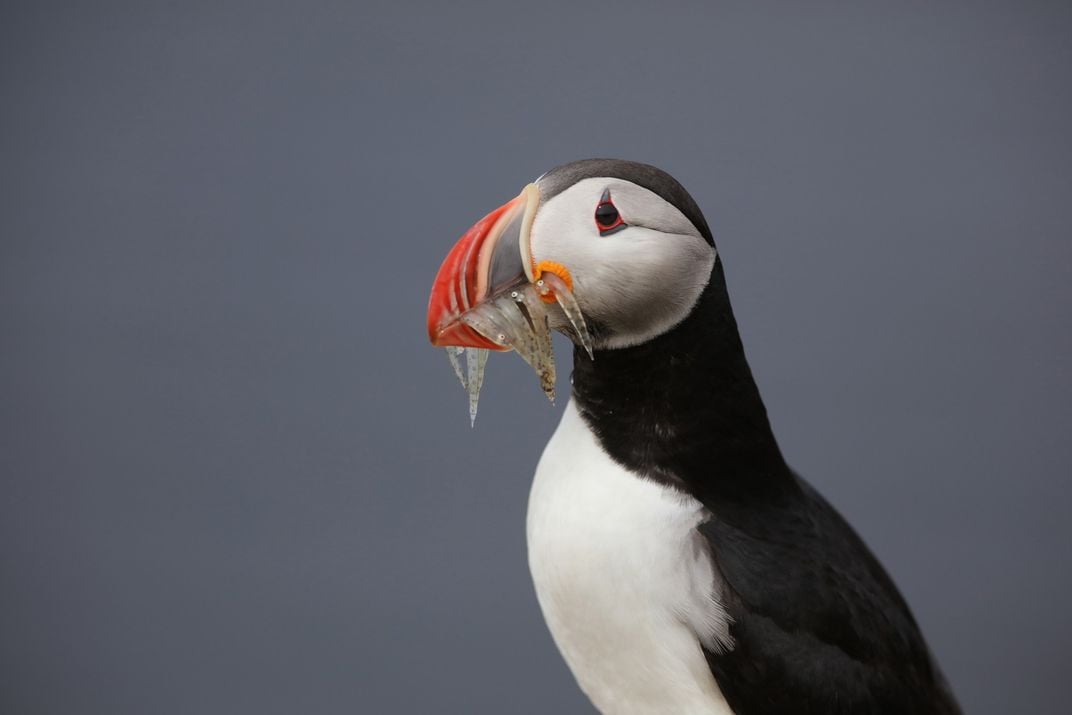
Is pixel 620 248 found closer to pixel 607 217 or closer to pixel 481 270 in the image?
pixel 607 217

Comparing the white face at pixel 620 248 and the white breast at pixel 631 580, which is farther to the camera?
the white breast at pixel 631 580

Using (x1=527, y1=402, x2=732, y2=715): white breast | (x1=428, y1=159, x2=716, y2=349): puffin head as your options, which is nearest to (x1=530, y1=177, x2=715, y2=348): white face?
(x1=428, y1=159, x2=716, y2=349): puffin head

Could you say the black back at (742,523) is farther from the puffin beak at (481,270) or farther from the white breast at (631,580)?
the puffin beak at (481,270)

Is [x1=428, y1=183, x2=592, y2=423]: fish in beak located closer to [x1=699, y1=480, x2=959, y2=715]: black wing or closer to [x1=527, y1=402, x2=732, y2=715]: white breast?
[x1=527, y1=402, x2=732, y2=715]: white breast

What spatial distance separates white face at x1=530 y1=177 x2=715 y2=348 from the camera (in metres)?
1.60

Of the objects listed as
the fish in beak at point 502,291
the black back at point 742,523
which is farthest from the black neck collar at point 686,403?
the fish in beak at point 502,291

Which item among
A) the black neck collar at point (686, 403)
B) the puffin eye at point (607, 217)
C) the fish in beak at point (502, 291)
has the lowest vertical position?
the black neck collar at point (686, 403)

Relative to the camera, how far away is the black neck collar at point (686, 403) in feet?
5.60

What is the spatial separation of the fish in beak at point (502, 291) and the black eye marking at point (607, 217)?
7 centimetres

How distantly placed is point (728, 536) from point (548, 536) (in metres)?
0.23

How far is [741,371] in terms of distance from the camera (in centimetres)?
176

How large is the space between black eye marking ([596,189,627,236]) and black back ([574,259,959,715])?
16cm

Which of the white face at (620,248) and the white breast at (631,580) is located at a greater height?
the white face at (620,248)

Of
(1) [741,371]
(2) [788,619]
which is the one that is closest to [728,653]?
(2) [788,619]
